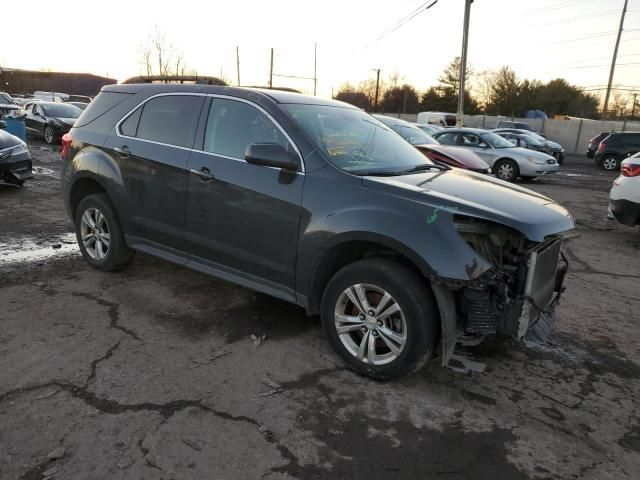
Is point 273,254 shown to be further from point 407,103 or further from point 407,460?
point 407,103

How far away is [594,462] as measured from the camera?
2.63m

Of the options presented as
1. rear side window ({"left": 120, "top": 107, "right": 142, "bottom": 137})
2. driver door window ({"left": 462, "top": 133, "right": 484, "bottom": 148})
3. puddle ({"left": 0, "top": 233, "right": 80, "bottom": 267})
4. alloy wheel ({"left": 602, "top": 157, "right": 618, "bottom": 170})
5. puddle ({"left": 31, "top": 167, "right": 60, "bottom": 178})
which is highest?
rear side window ({"left": 120, "top": 107, "right": 142, "bottom": 137})

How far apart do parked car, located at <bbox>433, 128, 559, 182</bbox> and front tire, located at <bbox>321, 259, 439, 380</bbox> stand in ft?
39.9

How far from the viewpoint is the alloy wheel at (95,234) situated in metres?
4.90

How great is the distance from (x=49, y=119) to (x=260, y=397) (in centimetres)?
1773

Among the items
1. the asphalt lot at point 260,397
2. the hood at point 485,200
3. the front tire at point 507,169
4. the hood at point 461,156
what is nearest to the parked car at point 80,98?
the front tire at point 507,169

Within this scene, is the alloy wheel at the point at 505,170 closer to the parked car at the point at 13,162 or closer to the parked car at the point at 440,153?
the parked car at the point at 440,153

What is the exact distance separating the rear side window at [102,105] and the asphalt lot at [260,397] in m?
1.61

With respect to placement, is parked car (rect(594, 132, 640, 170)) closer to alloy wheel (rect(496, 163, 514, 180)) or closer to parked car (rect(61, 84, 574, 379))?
alloy wheel (rect(496, 163, 514, 180))

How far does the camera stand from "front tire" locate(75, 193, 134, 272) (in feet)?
15.6

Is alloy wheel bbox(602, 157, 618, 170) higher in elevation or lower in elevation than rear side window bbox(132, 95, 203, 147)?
lower

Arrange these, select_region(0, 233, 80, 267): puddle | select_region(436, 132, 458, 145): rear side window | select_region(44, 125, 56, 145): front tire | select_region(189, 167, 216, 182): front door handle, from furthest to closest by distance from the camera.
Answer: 1. select_region(44, 125, 56, 145): front tire
2. select_region(436, 132, 458, 145): rear side window
3. select_region(0, 233, 80, 267): puddle
4. select_region(189, 167, 216, 182): front door handle

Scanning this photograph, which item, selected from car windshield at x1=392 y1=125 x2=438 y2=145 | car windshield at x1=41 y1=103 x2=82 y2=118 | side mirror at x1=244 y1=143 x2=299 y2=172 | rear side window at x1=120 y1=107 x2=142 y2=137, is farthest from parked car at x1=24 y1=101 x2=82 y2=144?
side mirror at x1=244 y1=143 x2=299 y2=172

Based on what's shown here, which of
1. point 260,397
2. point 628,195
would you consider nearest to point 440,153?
point 628,195
